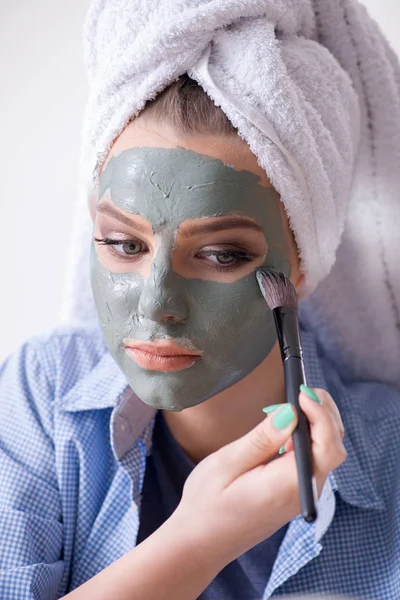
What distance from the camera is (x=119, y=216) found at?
106 centimetres

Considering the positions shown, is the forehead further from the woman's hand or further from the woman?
the woman's hand

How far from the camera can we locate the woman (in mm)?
963

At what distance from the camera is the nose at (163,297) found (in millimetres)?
1008

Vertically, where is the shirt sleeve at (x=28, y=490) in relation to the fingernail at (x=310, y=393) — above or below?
below

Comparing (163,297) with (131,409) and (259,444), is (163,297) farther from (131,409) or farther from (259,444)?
(131,409)

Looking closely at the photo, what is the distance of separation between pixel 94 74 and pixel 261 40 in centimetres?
26

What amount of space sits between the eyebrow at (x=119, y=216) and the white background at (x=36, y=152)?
829 millimetres

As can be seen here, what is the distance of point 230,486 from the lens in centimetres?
93

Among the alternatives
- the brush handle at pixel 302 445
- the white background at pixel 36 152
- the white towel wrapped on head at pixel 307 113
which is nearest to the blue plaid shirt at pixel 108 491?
the white towel wrapped on head at pixel 307 113

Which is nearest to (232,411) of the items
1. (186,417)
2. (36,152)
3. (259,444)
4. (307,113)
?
(186,417)

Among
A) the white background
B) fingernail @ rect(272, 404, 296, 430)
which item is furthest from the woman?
the white background

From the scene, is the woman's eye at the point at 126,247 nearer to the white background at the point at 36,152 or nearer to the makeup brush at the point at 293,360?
the makeup brush at the point at 293,360

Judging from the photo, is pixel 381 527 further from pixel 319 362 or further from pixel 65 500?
pixel 65 500

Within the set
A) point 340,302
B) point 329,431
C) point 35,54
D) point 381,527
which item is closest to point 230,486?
point 329,431
